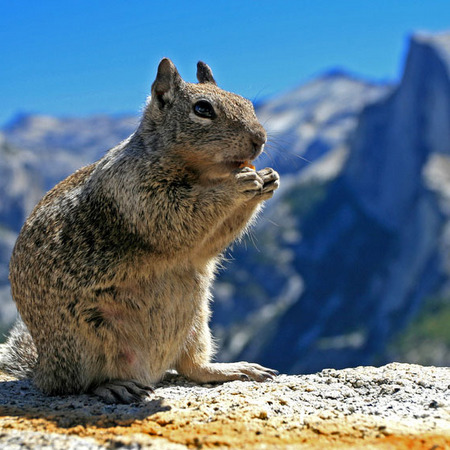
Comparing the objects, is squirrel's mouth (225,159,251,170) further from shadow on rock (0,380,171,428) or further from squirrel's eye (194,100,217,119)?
shadow on rock (0,380,171,428)

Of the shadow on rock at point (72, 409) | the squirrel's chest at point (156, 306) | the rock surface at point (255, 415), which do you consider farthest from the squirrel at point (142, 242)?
the rock surface at point (255, 415)

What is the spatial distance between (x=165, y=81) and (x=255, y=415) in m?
5.01

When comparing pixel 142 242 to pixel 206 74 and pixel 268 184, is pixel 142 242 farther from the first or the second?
pixel 206 74

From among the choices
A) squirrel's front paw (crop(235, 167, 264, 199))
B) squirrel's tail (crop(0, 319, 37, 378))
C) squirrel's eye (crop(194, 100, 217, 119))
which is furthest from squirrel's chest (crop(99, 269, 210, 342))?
squirrel's tail (crop(0, 319, 37, 378))

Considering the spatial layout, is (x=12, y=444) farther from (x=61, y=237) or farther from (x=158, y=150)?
(x=158, y=150)

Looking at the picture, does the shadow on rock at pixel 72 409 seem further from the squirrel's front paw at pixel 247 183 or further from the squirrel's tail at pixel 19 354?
the squirrel's front paw at pixel 247 183

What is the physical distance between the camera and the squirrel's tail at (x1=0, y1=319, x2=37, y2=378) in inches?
411

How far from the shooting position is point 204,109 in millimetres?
9156

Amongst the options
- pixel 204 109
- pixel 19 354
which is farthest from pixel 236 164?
pixel 19 354

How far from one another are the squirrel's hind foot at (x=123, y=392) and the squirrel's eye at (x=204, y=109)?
381cm

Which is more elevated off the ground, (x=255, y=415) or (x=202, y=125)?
(x=202, y=125)

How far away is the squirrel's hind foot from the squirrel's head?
305 centimetres

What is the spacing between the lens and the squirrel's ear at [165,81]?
376 inches

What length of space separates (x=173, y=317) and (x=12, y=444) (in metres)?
3.06
